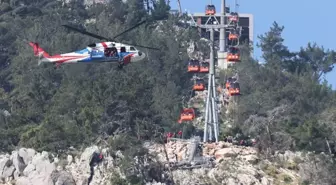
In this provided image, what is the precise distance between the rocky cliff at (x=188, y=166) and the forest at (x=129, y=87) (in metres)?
1.43

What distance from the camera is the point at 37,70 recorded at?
118 m

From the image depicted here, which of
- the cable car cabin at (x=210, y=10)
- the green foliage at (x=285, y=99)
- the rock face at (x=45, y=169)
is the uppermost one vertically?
the cable car cabin at (x=210, y=10)

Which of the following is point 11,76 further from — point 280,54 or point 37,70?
point 280,54

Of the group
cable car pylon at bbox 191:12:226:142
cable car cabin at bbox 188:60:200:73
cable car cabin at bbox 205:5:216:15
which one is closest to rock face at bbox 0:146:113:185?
cable car pylon at bbox 191:12:226:142

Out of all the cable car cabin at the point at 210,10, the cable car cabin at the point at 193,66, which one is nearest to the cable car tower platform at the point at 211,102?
the cable car cabin at the point at 193,66

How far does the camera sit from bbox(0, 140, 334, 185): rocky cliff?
86.8m

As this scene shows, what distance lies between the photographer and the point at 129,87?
331ft

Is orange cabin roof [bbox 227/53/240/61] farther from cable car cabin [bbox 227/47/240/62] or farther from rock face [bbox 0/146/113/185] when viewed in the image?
rock face [bbox 0/146/113/185]

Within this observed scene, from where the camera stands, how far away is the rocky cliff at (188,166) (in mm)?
86812

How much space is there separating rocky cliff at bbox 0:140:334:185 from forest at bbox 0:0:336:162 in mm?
1431


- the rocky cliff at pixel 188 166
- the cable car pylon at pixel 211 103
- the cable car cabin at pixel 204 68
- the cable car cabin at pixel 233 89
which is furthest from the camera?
the cable car cabin at pixel 233 89

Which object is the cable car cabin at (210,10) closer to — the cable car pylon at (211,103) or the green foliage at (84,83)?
the cable car pylon at (211,103)

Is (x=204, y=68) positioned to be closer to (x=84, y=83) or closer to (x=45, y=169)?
(x=84, y=83)

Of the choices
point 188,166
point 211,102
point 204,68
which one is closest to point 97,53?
point 188,166
